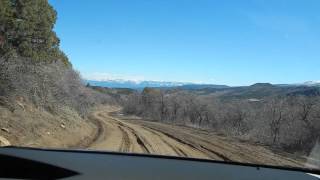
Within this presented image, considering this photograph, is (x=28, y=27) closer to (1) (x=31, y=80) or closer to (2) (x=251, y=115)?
(1) (x=31, y=80)

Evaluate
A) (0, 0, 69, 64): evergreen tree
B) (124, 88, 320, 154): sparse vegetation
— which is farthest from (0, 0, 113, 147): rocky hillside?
(124, 88, 320, 154): sparse vegetation

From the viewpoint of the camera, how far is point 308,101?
1848 inches

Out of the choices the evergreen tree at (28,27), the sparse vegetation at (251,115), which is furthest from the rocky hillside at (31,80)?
the sparse vegetation at (251,115)

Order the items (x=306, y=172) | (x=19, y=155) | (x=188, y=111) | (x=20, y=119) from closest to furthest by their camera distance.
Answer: (x=306, y=172)
(x=19, y=155)
(x=20, y=119)
(x=188, y=111)

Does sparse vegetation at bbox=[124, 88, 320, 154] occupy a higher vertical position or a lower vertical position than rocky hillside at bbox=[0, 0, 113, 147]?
lower

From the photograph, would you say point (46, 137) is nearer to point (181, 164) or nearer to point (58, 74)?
point (58, 74)

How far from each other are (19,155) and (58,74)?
108ft

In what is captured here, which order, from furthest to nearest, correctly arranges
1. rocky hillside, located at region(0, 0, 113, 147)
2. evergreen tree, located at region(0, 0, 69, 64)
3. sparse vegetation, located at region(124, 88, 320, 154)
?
sparse vegetation, located at region(124, 88, 320, 154) → evergreen tree, located at region(0, 0, 69, 64) → rocky hillside, located at region(0, 0, 113, 147)

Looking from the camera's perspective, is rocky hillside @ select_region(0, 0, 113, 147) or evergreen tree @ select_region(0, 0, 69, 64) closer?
rocky hillside @ select_region(0, 0, 113, 147)

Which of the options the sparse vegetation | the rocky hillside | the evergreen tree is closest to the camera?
the rocky hillside

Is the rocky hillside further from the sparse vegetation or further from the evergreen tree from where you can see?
the sparse vegetation

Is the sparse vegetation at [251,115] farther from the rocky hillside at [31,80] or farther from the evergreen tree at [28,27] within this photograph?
the evergreen tree at [28,27]

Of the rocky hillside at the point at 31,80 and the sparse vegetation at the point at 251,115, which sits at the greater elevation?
the rocky hillside at the point at 31,80

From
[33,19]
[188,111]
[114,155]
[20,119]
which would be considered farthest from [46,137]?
[188,111]
